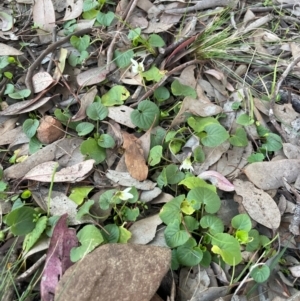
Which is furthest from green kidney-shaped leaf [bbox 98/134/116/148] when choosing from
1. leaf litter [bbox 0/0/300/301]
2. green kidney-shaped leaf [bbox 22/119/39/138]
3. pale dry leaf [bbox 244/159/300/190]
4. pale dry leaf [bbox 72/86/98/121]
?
pale dry leaf [bbox 244/159/300/190]

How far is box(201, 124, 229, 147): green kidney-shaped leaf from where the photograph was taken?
1403 mm

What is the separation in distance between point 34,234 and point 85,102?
1.68ft

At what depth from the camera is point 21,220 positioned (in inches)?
50.3

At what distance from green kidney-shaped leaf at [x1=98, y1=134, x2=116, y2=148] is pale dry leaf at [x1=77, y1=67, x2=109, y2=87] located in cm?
26

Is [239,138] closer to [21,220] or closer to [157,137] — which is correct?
[157,137]

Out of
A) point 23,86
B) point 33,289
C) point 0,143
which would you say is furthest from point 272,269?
point 23,86

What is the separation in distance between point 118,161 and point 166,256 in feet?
1.35

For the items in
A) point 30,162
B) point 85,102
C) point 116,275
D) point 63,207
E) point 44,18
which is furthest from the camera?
point 44,18

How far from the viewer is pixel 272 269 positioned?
1244mm

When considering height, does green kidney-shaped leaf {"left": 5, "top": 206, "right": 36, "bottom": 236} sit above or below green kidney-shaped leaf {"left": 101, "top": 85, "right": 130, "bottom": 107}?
below

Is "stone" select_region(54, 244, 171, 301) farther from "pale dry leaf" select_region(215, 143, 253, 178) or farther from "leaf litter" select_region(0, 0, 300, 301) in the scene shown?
"pale dry leaf" select_region(215, 143, 253, 178)

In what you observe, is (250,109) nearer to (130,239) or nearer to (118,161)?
(118,161)

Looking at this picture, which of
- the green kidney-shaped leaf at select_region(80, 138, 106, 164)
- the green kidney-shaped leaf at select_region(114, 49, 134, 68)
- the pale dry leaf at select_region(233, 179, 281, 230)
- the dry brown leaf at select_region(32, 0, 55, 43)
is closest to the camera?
the pale dry leaf at select_region(233, 179, 281, 230)

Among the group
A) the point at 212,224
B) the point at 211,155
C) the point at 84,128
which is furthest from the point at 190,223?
the point at 84,128
